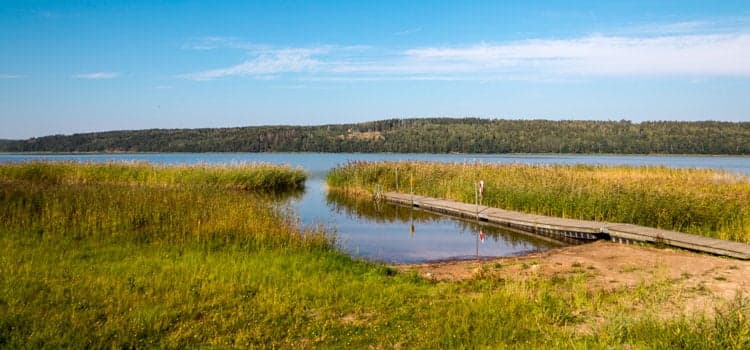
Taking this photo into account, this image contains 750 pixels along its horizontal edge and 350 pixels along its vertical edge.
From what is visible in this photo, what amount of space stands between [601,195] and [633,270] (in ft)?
26.9

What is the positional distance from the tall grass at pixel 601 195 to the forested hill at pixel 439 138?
276 feet

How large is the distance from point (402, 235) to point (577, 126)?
121 m

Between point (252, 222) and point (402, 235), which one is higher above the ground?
point (252, 222)

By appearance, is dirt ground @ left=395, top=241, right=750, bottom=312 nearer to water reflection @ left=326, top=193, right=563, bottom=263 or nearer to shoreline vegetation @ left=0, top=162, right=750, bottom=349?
shoreline vegetation @ left=0, top=162, right=750, bottom=349

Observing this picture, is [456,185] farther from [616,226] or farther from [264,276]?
[264,276]

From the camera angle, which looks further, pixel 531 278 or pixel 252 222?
pixel 252 222

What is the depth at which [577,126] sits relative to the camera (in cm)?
12681

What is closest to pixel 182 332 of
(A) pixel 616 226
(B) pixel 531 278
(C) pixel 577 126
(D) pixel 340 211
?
(B) pixel 531 278

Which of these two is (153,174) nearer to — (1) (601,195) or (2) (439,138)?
(1) (601,195)

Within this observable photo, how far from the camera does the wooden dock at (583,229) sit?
11.5m

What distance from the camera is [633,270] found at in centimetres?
972

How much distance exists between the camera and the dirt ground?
818 centimetres

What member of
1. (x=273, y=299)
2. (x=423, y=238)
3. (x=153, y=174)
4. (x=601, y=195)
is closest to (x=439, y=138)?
(x=153, y=174)

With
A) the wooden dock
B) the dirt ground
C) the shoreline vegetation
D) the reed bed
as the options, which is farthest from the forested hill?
the shoreline vegetation
